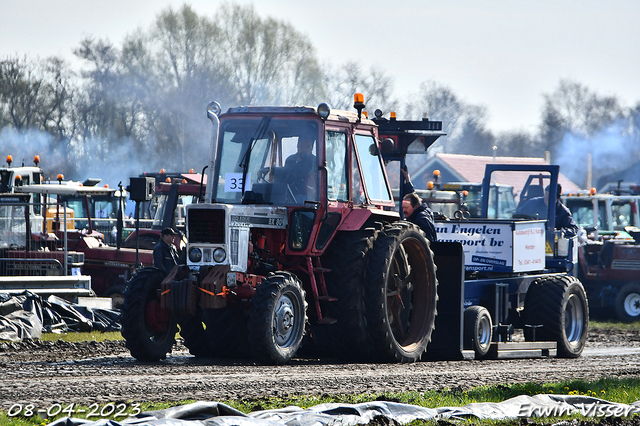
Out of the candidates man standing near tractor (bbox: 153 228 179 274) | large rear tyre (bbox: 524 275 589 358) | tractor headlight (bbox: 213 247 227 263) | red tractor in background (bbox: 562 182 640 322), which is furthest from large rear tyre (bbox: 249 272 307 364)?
red tractor in background (bbox: 562 182 640 322)

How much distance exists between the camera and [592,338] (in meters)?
16.2

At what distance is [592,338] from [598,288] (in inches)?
183

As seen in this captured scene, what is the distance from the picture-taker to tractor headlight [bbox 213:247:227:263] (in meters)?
9.18

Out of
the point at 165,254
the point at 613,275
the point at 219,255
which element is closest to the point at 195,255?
the point at 219,255

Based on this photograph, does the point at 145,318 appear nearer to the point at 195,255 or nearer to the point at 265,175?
the point at 195,255

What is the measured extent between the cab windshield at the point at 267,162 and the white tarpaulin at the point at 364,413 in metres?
3.70

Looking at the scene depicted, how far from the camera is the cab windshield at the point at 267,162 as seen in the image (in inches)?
388

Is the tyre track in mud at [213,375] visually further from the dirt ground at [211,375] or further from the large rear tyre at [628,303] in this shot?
the large rear tyre at [628,303]

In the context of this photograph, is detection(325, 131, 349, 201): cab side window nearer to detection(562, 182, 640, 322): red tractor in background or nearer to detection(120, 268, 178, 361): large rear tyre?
detection(120, 268, 178, 361): large rear tyre

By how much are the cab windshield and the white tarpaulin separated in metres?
3.70

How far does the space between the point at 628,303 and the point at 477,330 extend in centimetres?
1025

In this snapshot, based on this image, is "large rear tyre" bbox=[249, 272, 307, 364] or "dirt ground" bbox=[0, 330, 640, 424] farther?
"large rear tyre" bbox=[249, 272, 307, 364]

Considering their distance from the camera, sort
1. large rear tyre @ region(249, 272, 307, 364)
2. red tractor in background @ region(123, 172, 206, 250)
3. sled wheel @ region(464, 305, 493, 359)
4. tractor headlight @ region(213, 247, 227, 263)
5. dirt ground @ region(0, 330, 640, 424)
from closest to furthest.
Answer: dirt ground @ region(0, 330, 640, 424) → large rear tyre @ region(249, 272, 307, 364) → tractor headlight @ region(213, 247, 227, 263) → sled wheel @ region(464, 305, 493, 359) → red tractor in background @ region(123, 172, 206, 250)

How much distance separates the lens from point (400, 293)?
10797mm
